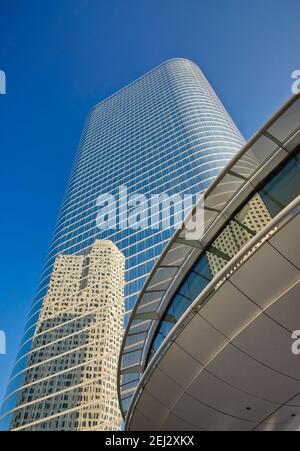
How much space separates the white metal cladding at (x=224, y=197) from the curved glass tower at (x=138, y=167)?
200ft

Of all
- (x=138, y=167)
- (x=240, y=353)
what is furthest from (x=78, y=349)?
(x=240, y=353)

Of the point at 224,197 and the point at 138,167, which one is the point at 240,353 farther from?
the point at 138,167

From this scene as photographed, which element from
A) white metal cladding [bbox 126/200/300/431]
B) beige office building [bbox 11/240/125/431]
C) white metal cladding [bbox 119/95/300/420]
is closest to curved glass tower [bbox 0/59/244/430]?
beige office building [bbox 11/240/125/431]

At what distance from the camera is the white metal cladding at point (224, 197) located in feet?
23.7

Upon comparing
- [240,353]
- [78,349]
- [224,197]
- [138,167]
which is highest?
[138,167]

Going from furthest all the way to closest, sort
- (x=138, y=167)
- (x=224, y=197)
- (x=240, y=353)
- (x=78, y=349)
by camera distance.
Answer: (x=138, y=167), (x=78, y=349), (x=224, y=197), (x=240, y=353)

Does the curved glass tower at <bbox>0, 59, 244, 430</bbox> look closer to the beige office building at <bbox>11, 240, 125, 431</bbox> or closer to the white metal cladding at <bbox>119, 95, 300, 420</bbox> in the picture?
the beige office building at <bbox>11, 240, 125, 431</bbox>

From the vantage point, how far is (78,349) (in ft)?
242

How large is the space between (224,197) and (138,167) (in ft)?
298

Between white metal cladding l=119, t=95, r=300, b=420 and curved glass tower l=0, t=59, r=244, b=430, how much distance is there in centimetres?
6084

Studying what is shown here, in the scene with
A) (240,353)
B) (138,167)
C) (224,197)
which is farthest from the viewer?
(138,167)

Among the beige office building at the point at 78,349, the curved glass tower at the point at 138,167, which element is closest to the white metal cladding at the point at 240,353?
the curved glass tower at the point at 138,167

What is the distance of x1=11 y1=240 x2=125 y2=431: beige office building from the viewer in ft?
225
